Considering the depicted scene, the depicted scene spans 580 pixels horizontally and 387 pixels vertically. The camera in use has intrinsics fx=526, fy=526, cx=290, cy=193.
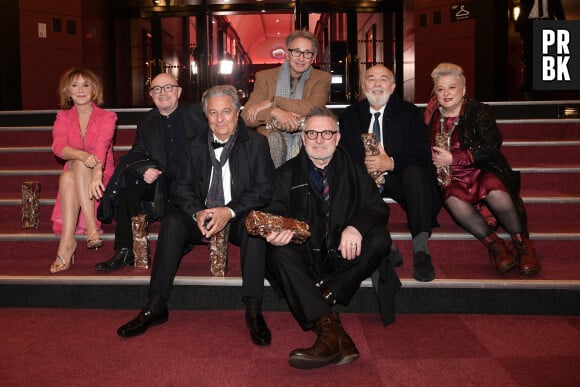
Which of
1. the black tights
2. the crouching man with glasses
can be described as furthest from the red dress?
the crouching man with glasses

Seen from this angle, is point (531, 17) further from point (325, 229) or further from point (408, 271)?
point (325, 229)

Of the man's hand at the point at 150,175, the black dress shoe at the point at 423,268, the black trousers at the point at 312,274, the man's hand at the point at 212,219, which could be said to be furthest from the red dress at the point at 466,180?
the man's hand at the point at 150,175

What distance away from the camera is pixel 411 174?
2.64 meters

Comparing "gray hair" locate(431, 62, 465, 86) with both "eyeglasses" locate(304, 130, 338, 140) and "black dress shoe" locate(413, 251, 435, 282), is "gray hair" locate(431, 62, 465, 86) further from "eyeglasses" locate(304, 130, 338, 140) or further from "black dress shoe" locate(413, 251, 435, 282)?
"black dress shoe" locate(413, 251, 435, 282)

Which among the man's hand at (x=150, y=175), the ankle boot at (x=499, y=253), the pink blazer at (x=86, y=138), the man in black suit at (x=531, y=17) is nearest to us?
the ankle boot at (x=499, y=253)

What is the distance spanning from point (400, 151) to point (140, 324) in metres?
1.59

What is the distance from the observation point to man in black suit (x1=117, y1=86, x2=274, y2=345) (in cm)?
239

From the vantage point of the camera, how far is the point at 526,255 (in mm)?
2678

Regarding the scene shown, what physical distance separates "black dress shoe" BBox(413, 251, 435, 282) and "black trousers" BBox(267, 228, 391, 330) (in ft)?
1.09

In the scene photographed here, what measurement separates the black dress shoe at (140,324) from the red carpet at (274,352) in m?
0.03

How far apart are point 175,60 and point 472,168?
844 cm

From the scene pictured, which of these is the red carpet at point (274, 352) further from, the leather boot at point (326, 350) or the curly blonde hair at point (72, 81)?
the curly blonde hair at point (72, 81)

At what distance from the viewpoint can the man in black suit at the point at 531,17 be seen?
15.1 feet

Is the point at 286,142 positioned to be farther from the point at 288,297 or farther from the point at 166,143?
the point at 288,297
